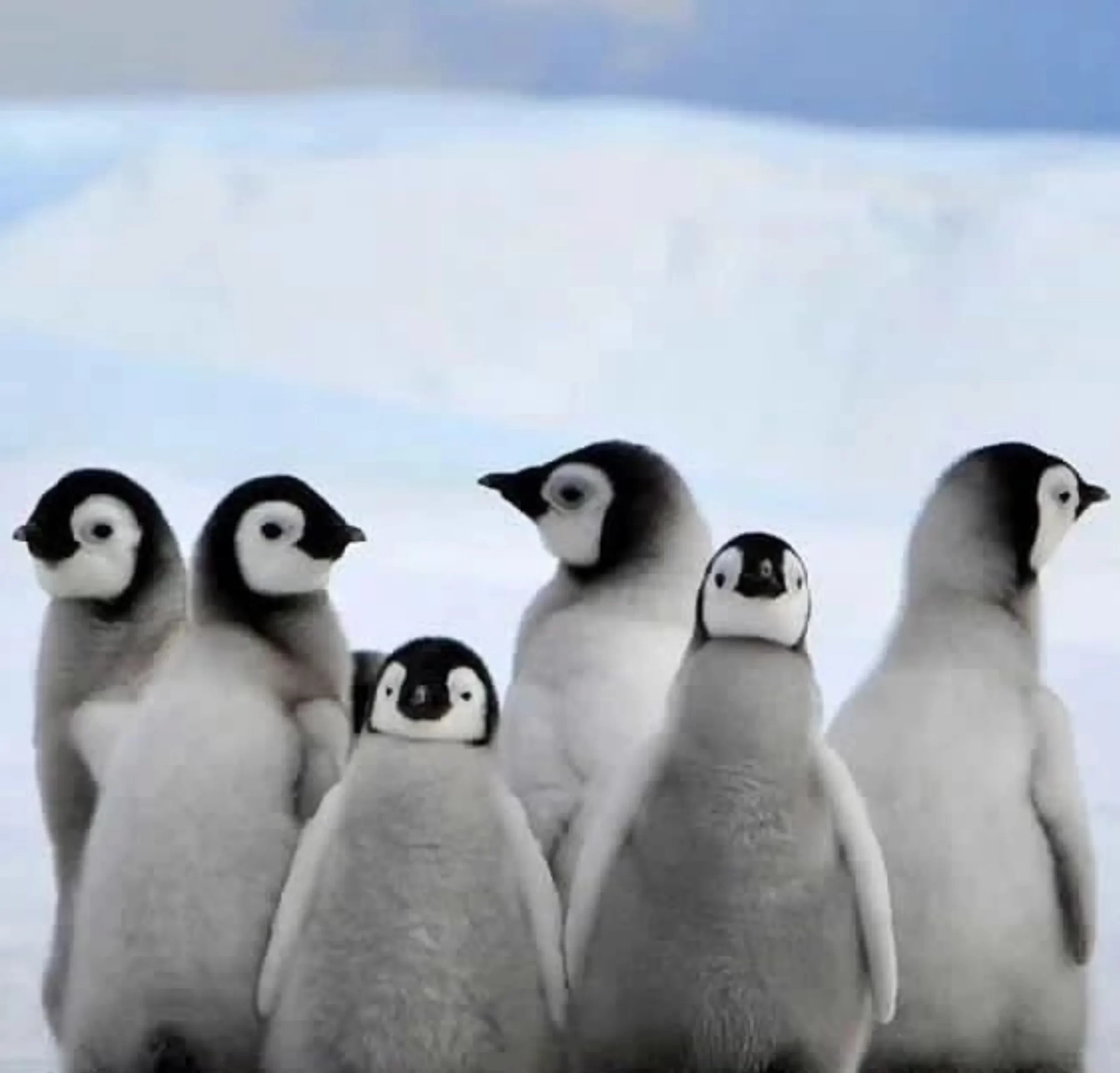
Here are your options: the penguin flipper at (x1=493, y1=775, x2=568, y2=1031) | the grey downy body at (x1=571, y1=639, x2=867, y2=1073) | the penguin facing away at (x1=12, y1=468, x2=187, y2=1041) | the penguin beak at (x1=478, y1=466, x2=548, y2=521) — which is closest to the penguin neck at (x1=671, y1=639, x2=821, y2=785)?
the grey downy body at (x1=571, y1=639, x2=867, y2=1073)

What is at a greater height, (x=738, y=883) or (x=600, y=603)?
(x=600, y=603)

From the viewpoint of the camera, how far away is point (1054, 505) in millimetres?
2375

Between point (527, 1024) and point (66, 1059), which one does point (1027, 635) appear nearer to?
point (527, 1024)

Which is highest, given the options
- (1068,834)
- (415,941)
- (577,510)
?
(577,510)

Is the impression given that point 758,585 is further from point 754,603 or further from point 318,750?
point 318,750

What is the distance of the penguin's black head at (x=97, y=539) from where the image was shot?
226cm

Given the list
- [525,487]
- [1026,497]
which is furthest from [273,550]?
[1026,497]

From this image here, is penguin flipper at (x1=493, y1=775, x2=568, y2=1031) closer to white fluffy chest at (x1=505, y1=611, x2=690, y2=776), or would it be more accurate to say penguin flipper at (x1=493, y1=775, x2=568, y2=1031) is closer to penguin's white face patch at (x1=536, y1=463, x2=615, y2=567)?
white fluffy chest at (x1=505, y1=611, x2=690, y2=776)

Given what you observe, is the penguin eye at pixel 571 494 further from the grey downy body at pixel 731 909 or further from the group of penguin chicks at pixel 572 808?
the grey downy body at pixel 731 909

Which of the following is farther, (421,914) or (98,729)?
(98,729)

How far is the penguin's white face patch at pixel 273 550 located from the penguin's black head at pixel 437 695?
0.65 ft

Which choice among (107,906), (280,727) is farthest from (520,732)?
(107,906)

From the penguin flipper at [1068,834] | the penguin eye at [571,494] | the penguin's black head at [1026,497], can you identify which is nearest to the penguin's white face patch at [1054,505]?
the penguin's black head at [1026,497]

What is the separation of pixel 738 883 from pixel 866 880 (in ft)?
0.32
